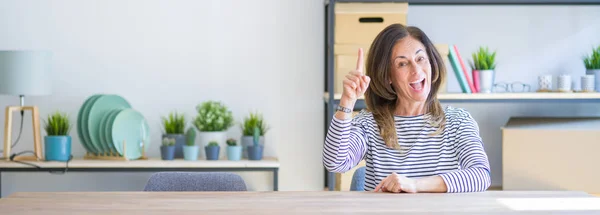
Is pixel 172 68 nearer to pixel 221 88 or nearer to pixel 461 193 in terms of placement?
pixel 221 88

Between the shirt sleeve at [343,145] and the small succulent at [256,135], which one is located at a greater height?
the shirt sleeve at [343,145]

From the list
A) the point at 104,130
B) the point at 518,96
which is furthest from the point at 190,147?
the point at 518,96

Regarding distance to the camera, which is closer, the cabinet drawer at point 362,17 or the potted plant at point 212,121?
the cabinet drawer at point 362,17

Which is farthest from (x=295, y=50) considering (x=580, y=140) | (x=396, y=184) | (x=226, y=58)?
(x=396, y=184)

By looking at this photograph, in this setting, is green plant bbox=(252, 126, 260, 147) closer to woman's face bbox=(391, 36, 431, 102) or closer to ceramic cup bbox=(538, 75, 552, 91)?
ceramic cup bbox=(538, 75, 552, 91)

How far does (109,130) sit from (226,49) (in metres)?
0.63

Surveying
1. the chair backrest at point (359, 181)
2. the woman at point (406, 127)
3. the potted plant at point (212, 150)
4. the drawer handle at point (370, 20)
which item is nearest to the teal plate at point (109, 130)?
the potted plant at point (212, 150)

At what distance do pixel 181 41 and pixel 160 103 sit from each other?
0.29 metres

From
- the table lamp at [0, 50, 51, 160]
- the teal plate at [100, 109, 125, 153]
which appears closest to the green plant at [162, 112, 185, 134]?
the teal plate at [100, 109, 125, 153]

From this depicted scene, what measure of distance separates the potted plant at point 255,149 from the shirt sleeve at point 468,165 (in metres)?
1.50

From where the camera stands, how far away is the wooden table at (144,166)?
3.34 meters

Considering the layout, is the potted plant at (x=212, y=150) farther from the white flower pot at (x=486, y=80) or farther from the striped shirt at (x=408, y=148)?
the striped shirt at (x=408, y=148)

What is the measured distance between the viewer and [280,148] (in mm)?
3740

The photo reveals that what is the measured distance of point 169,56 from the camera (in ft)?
12.0
